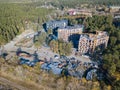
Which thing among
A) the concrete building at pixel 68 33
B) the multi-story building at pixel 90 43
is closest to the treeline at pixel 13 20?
the concrete building at pixel 68 33

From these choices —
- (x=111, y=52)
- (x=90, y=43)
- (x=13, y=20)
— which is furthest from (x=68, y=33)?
(x=13, y=20)

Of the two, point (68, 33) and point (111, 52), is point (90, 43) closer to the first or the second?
point (111, 52)

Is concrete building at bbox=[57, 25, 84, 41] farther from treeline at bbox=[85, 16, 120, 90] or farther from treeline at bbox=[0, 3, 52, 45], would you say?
treeline at bbox=[0, 3, 52, 45]

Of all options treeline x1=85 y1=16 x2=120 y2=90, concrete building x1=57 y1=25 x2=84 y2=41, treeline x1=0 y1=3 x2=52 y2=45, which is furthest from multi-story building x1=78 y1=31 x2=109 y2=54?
treeline x1=0 y1=3 x2=52 y2=45

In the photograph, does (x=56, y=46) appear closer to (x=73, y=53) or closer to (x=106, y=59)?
(x=73, y=53)

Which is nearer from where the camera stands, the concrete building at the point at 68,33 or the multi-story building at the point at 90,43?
the multi-story building at the point at 90,43

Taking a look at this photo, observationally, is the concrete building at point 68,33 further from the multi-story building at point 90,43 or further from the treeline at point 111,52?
the multi-story building at point 90,43

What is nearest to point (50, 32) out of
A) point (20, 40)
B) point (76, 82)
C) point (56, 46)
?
point (20, 40)

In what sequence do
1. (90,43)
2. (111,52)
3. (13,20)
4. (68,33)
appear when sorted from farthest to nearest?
(13,20)
(68,33)
(90,43)
(111,52)
